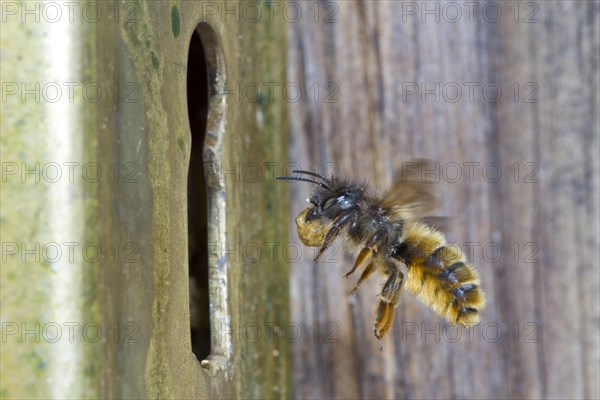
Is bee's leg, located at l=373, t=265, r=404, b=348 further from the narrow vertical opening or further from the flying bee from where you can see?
the narrow vertical opening

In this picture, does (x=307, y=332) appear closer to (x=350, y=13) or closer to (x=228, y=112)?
(x=228, y=112)

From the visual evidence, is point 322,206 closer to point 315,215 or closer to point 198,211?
point 315,215

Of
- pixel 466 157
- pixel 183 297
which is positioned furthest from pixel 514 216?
pixel 183 297

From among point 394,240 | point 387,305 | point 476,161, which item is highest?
point 476,161

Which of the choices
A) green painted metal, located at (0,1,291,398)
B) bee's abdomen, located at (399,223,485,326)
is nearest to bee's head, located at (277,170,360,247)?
bee's abdomen, located at (399,223,485,326)

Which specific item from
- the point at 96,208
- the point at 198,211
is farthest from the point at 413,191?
the point at 96,208

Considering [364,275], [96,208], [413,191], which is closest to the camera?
[96,208]

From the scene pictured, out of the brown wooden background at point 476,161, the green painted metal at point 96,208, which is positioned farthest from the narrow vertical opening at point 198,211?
the green painted metal at point 96,208

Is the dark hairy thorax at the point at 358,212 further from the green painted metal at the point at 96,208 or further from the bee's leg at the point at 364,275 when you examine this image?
the green painted metal at the point at 96,208
